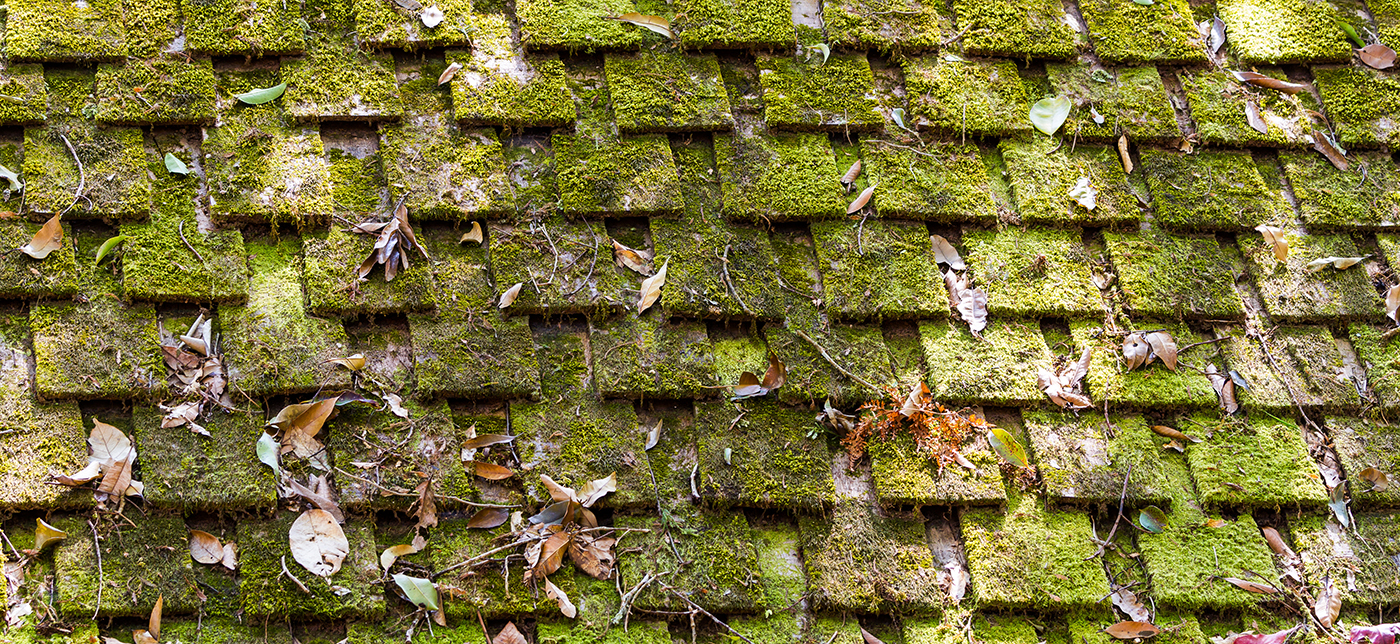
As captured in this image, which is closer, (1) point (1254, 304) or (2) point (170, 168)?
(2) point (170, 168)

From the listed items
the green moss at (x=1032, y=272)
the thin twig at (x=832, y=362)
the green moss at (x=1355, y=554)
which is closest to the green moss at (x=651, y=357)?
the thin twig at (x=832, y=362)

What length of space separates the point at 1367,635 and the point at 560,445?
2015 millimetres

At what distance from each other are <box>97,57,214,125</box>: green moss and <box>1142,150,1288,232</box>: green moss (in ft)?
8.68

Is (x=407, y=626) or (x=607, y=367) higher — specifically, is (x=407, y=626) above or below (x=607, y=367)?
below

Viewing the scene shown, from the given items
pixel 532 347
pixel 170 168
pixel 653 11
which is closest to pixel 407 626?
pixel 532 347

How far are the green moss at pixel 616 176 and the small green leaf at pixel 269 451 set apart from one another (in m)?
0.89

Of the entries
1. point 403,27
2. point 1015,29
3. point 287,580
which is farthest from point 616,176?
point 1015,29

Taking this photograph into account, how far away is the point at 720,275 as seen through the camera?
2652 millimetres

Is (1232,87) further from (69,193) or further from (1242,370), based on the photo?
(69,193)

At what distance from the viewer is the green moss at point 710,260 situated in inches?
103

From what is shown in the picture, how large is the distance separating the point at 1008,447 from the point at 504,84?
163 centimetres

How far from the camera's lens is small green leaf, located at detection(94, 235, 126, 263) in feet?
8.04

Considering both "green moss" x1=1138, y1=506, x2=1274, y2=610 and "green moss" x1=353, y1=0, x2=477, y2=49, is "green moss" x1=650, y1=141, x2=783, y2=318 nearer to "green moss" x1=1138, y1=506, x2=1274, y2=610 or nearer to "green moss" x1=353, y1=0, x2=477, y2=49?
"green moss" x1=353, y1=0, x2=477, y2=49

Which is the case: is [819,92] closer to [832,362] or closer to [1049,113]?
[1049,113]
